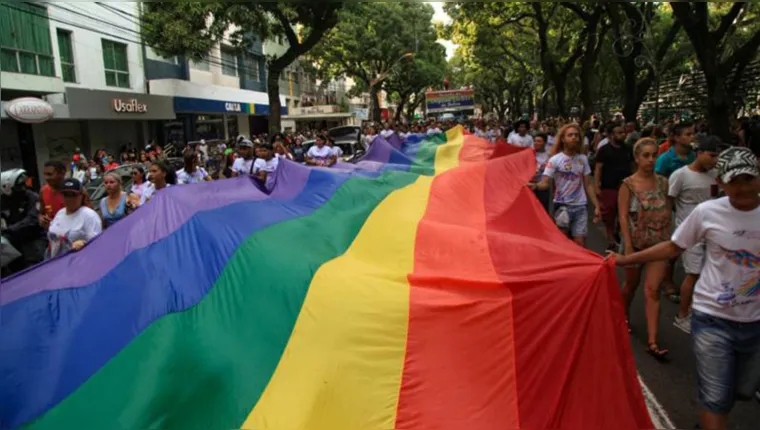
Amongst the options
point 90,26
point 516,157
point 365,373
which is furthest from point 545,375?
point 90,26

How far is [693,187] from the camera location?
4992 mm

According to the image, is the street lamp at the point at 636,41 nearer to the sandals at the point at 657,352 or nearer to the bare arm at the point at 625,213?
the bare arm at the point at 625,213

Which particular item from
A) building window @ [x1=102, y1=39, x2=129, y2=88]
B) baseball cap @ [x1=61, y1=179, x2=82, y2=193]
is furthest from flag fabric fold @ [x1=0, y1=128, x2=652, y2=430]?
building window @ [x1=102, y1=39, x2=129, y2=88]

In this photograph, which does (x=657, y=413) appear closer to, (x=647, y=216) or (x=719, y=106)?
(x=647, y=216)

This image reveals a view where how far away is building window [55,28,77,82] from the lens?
63.0ft

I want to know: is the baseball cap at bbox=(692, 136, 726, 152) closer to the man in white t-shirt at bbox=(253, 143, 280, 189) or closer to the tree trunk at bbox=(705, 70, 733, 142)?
the man in white t-shirt at bbox=(253, 143, 280, 189)

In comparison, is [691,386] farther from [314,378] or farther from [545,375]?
[314,378]

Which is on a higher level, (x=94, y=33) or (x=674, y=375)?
(x=94, y=33)

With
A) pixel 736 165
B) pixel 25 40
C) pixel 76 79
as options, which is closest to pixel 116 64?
pixel 76 79

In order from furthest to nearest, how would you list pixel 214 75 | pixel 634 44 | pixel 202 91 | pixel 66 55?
pixel 214 75, pixel 202 91, pixel 66 55, pixel 634 44

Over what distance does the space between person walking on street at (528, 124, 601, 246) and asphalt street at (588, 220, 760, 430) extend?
110cm

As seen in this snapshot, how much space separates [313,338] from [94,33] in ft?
71.9

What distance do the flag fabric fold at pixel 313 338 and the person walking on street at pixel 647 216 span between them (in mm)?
1424

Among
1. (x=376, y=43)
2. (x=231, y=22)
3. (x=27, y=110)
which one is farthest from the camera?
(x=376, y=43)
